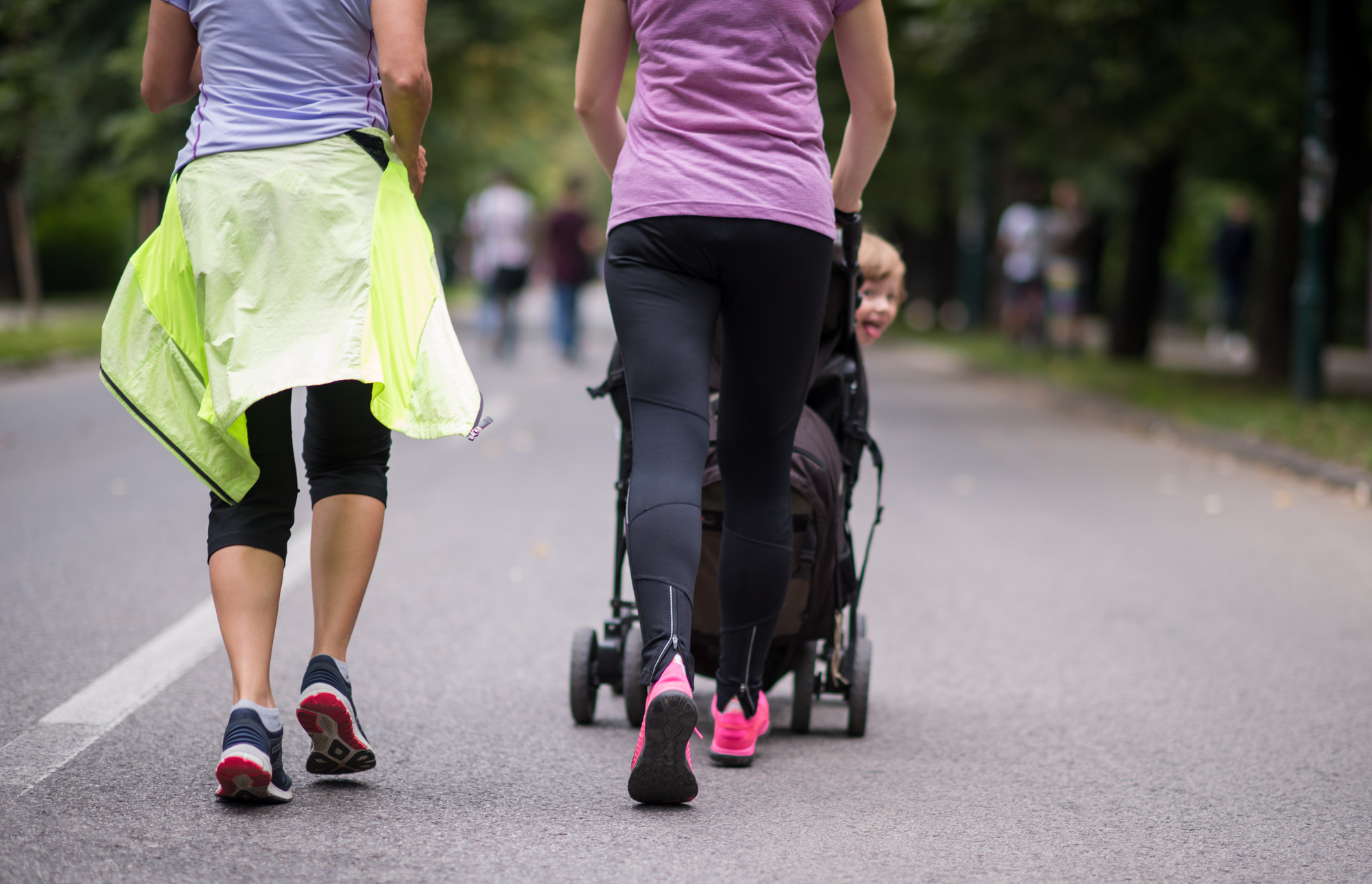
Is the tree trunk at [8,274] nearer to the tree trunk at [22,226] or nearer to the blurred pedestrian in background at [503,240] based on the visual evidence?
the tree trunk at [22,226]

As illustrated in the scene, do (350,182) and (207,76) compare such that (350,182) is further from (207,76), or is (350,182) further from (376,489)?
(376,489)

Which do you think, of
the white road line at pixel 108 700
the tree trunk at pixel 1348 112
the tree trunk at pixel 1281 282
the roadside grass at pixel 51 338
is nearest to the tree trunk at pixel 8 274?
the roadside grass at pixel 51 338

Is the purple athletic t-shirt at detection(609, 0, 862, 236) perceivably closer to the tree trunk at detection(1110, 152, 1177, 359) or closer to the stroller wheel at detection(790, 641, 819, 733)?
the stroller wheel at detection(790, 641, 819, 733)

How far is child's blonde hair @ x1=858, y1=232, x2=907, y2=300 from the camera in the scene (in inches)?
170

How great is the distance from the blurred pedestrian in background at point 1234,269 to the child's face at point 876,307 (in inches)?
797

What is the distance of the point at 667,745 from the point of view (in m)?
3.12

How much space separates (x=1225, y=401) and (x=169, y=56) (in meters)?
11.6

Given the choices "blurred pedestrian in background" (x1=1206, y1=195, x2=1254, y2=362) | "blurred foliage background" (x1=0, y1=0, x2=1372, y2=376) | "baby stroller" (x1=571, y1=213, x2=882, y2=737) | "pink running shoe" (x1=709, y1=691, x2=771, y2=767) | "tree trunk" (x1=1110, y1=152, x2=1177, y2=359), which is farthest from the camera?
"blurred pedestrian in background" (x1=1206, y1=195, x2=1254, y2=362)

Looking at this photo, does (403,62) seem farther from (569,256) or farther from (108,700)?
(569,256)

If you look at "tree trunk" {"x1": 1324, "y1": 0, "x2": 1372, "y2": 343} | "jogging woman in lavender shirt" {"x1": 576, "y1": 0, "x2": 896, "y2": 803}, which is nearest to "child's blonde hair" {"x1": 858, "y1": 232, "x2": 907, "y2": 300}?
"jogging woman in lavender shirt" {"x1": 576, "y1": 0, "x2": 896, "y2": 803}

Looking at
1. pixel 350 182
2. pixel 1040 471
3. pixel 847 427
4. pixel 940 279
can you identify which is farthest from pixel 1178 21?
pixel 940 279

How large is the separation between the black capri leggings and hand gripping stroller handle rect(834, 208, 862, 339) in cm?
115

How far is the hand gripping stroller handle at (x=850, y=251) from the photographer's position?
371 centimetres

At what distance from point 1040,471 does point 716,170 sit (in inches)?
282
